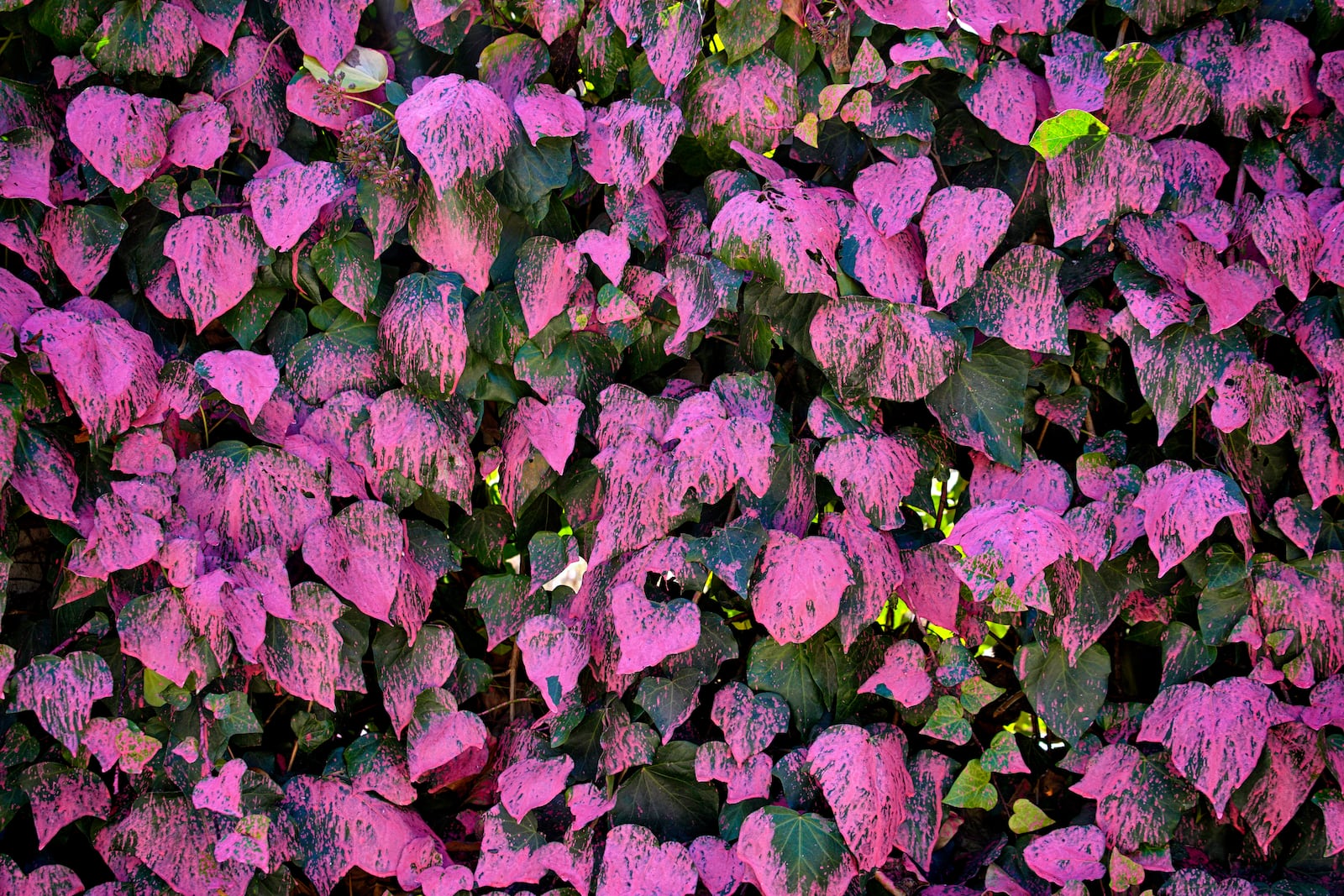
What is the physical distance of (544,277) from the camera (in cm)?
151

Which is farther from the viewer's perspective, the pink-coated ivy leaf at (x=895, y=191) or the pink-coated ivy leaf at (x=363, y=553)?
the pink-coated ivy leaf at (x=363, y=553)

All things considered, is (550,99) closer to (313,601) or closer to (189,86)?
(189,86)

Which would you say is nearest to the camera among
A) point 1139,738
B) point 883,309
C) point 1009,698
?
point 883,309

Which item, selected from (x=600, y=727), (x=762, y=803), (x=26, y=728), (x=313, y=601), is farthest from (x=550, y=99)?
(x=26, y=728)

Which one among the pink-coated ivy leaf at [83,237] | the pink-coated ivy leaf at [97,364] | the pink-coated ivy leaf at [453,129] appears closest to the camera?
the pink-coated ivy leaf at [453,129]

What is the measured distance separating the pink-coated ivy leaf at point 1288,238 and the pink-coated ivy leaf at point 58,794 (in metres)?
1.92

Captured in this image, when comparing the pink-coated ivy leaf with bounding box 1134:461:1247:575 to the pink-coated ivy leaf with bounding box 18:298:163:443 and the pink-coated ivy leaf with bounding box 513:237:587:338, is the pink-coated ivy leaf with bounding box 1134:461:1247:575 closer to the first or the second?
the pink-coated ivy leaf with bounding box 513:237:587:338

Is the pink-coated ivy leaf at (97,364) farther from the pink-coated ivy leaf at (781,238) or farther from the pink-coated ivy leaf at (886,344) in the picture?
the pink-coated ivy leaf at (886,344)

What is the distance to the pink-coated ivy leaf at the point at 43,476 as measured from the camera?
1.53m

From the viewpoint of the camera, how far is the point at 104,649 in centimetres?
165

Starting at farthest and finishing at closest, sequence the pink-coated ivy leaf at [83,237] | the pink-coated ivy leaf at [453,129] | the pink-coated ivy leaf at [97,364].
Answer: the pink-coated ivy leaf at [83,237] < the pink-coated ivy leaf at [97,364] < the pink-coated ivy leaf at [453,129]

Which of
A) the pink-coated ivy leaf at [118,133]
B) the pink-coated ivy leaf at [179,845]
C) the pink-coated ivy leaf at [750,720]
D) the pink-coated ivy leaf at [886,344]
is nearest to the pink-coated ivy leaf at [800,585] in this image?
the pink-coated ivy leaf at [750,720]

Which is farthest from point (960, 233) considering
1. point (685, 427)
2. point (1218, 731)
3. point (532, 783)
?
point (532, 783)

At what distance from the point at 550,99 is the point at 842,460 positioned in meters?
0.66
